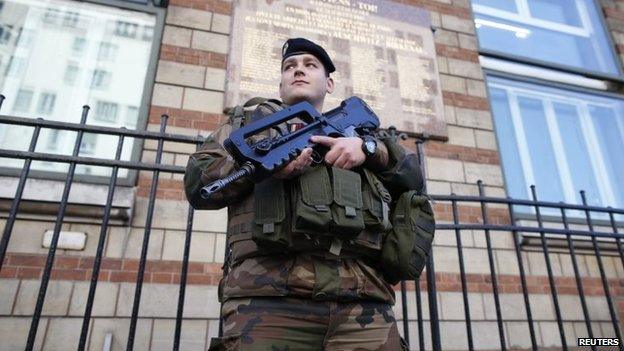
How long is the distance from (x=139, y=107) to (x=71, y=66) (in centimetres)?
82

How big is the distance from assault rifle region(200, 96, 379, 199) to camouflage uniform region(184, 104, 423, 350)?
186 mm

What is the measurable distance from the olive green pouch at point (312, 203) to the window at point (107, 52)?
350 centimetres

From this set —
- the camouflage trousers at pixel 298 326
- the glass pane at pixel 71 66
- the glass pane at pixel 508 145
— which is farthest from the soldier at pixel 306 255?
the glass pane at pixel 508 145

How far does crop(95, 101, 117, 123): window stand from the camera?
3859 mm

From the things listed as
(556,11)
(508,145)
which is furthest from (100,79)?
(556,11)

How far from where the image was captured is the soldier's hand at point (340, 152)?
1560 millimetres

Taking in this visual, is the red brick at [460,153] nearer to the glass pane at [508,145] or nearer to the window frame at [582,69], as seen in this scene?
the glass pane at [508,145]

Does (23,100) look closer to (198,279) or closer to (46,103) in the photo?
(46,103)

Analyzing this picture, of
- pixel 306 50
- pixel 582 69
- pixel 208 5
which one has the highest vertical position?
pixel 582 69

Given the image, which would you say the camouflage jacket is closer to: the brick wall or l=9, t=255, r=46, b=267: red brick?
the brick wall

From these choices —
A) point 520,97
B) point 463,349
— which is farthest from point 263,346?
point 520,97

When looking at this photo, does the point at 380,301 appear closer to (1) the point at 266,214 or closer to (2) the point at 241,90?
(1) the point at 266,214

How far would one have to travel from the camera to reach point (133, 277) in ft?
10.6

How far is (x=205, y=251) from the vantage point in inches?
137
